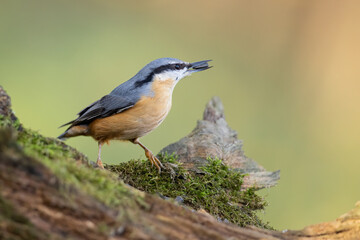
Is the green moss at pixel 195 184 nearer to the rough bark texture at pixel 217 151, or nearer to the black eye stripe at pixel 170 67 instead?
the rough bark texture at pixel 217 151

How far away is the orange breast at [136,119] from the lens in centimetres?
444

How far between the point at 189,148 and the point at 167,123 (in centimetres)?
311

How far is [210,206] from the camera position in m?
3.66

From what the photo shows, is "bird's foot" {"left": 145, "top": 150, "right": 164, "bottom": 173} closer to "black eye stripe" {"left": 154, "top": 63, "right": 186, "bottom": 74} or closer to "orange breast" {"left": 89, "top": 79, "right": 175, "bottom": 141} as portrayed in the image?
"orange breast" {"left": 89, "top": 79, "right": 175, "bottom": 141}

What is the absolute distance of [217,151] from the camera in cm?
490

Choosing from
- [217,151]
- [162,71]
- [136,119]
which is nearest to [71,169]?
[136,119]

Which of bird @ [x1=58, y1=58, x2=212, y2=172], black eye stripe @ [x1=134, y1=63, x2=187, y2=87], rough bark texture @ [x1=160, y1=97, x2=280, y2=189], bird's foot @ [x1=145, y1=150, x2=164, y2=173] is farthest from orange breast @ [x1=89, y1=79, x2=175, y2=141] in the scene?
rough bark texture @ [x1=160, y1=97, x2=280, y2=189]

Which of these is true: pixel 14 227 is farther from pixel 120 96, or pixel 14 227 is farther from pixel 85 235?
Answer: pixel 120 96

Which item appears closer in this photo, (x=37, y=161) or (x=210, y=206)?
(x=37, y=161)

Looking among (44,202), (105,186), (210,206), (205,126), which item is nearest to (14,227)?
(44,202)

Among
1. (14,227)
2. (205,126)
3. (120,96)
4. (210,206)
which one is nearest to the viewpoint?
(14,227)

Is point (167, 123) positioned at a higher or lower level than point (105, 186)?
higher

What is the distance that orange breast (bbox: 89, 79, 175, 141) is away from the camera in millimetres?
4441

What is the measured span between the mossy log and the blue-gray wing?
88.5 inches
